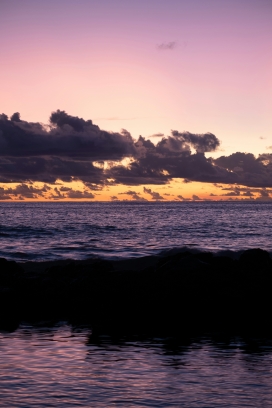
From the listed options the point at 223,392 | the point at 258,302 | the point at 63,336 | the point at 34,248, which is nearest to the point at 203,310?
the point at 258,302

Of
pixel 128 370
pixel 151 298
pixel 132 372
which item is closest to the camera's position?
pixel 132 372

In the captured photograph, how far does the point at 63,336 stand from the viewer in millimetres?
15617

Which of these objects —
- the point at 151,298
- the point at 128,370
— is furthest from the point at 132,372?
the point at 151,298

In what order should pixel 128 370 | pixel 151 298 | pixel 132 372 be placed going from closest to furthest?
pixel 132 372
pixel 128 370
pixel 151 298

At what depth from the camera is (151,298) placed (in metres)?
20.7

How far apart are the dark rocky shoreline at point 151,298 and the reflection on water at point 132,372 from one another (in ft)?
8.87

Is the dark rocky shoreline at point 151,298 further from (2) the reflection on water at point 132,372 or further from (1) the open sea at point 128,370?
(2) the reflection on water at point 132,372

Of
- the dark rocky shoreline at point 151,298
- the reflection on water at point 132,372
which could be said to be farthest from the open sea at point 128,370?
the dark rocky shoreline at point 151,298

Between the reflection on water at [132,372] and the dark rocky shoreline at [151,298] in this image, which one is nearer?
the reflection on water at [132,372]

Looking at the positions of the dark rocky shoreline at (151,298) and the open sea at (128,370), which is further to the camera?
the dark rocky shoreline at (151,298)

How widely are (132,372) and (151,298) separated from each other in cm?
910

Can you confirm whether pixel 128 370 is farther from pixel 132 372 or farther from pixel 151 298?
pixel 151 298

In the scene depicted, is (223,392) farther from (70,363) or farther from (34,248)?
(34,248)

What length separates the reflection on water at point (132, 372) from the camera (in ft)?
32.3
